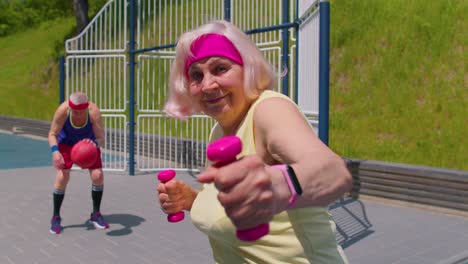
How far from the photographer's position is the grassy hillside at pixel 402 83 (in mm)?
9430

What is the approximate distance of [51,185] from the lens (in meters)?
9.25

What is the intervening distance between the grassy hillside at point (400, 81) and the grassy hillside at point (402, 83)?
0.05ft

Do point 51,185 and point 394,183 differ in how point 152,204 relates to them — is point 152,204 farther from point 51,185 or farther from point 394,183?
point 394,183

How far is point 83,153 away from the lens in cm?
575

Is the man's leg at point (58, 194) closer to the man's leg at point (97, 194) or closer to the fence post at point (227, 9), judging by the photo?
the man's leg at point (97, 194)

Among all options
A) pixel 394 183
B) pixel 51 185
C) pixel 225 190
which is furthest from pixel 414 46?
pixel 225 190

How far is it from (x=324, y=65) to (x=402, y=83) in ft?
20.8

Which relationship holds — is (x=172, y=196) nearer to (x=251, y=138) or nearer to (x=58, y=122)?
(x=251, y=138)

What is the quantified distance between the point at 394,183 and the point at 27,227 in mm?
4710

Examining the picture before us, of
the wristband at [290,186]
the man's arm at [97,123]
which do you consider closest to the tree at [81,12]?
the man's arm at [97,123]

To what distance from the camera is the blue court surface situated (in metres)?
12.5

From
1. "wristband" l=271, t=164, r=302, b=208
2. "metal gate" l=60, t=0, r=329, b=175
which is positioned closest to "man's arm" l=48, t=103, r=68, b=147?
"metal gate" l=60, t=0, r=329, b=175

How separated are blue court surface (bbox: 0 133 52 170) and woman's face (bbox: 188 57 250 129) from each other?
11334 mm

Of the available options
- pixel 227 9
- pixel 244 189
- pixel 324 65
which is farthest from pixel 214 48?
pixel 227 9
